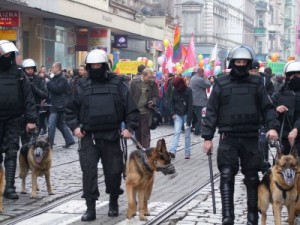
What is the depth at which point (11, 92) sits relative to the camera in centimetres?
1128

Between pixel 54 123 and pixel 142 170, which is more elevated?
pixel 142 170

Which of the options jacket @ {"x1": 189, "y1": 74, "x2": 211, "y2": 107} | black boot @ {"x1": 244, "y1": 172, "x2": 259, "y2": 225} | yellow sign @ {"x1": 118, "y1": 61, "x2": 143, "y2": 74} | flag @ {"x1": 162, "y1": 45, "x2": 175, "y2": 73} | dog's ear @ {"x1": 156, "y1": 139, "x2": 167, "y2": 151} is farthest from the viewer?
flag @ {"x1": 162, "y1": 45, "x2": 175, "y2": 73}

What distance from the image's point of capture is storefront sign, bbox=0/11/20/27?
90.4 ft

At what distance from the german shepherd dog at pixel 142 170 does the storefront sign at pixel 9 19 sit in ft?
60.2

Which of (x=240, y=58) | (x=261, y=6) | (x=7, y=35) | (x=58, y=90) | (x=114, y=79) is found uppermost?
(x=261, y=6)

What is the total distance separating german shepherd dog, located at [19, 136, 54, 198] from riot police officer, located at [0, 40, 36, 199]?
1.36 feet

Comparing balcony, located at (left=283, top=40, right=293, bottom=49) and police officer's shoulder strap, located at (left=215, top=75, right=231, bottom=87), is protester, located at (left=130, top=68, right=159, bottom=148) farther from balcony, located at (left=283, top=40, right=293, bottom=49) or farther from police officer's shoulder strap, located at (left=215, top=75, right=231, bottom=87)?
balcony, located at (left=283, top=40, right=293, bottom=49)

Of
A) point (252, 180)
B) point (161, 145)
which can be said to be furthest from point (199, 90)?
point (252, 180)

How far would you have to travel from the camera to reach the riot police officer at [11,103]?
1123 cm

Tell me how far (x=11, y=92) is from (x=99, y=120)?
1.78 m

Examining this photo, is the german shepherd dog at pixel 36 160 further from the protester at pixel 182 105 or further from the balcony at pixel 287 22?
the balcony at pixel 287 22

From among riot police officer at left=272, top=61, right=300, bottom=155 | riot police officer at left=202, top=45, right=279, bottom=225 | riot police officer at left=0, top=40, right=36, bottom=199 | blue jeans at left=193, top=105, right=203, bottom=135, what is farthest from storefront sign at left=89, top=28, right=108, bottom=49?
riot police officer at left=202, top=45, right=279, bottom=225

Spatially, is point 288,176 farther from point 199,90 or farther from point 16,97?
point 199,90

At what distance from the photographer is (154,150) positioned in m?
9.85
